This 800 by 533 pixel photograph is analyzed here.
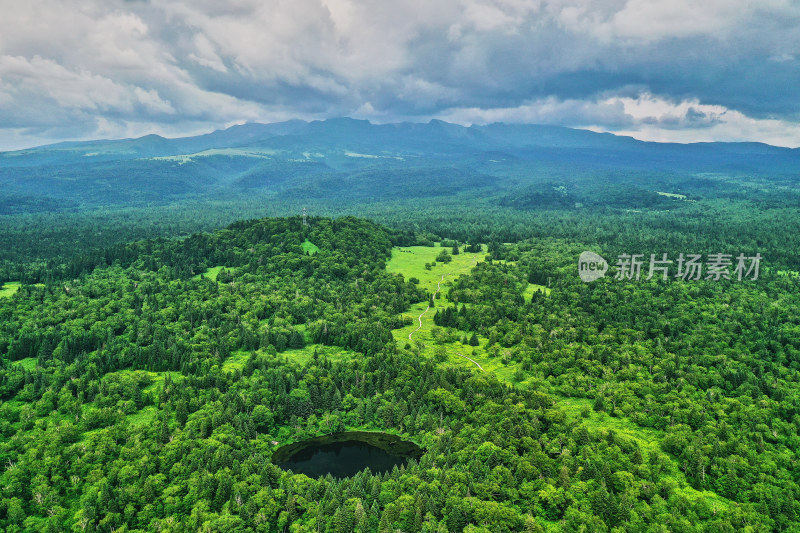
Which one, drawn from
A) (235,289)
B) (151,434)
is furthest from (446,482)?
(235,289)

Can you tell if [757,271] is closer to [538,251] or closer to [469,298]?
[538,251]

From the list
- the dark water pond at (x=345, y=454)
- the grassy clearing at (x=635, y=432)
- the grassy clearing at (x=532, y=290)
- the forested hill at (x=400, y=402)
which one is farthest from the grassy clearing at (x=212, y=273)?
the grassy clearing at (x=635, y=432)

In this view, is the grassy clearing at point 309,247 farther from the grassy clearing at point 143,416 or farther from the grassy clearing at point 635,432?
the grassy clearing at point 635,432

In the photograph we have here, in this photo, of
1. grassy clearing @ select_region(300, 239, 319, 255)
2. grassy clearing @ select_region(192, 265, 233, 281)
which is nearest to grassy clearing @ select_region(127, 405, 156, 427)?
grassy clearing @ select_region(192, 265, 233, 281)

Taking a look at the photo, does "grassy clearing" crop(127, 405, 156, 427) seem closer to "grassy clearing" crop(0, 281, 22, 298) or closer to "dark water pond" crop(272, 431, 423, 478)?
"dark water pond" crop(272, 431, 423, 478)

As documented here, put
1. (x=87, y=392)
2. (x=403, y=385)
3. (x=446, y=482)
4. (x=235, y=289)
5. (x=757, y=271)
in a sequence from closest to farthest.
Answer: (x=446, y=482)
(x=87, y=392)
(x=403, y=385)
(x=235, y=289)
(x=757, y=271)

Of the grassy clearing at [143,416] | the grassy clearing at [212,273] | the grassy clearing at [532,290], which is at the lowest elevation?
the grassy clearing at [143,416]

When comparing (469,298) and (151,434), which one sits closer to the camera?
(151,434)
